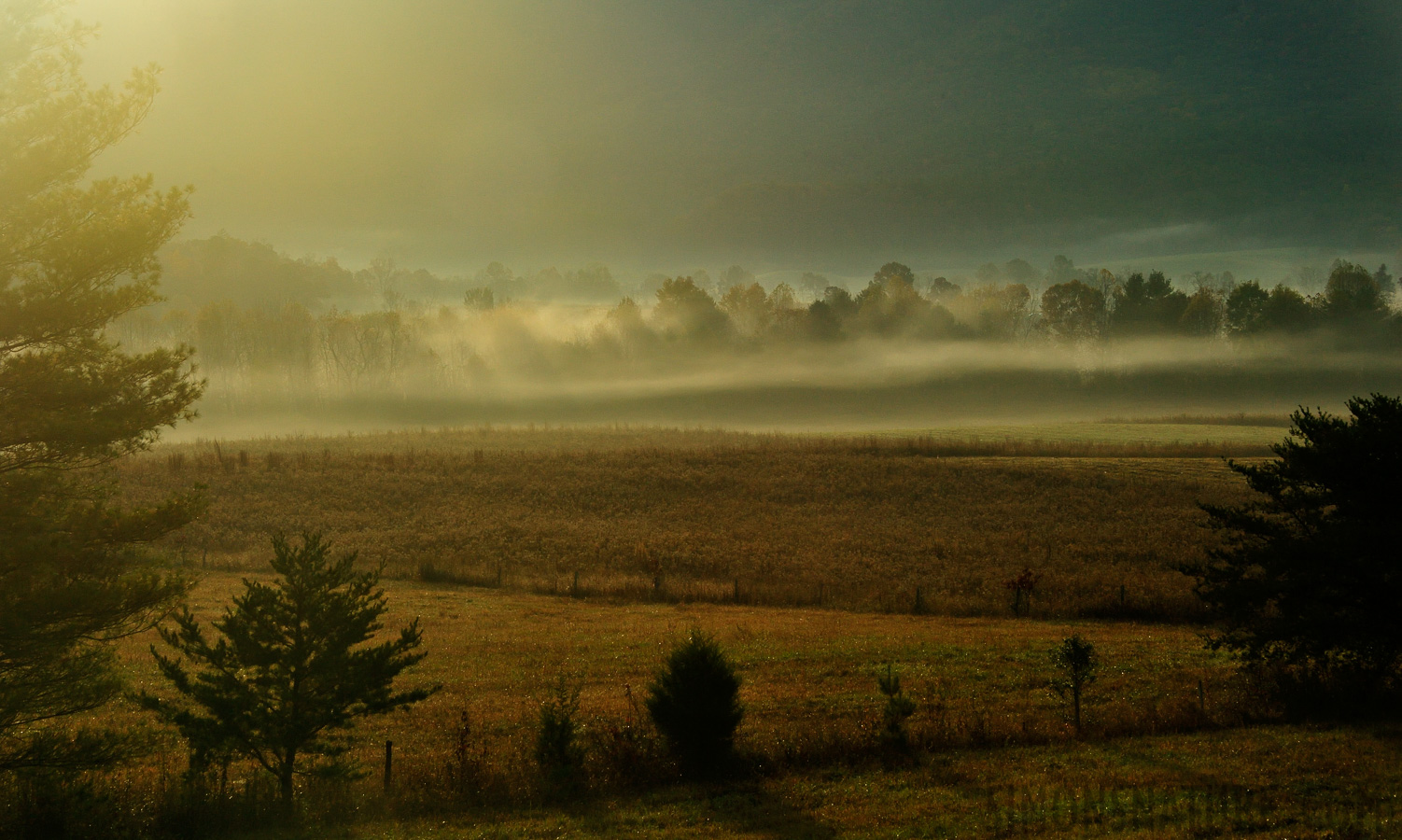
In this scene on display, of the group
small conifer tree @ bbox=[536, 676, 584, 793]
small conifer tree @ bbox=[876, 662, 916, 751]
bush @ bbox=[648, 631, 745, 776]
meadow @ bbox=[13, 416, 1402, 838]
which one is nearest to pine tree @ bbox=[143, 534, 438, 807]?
meadow @ bbox=[13, 416, 1402, 838]

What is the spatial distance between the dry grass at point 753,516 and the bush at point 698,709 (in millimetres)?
21557

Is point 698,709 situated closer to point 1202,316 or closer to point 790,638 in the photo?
point 790,638

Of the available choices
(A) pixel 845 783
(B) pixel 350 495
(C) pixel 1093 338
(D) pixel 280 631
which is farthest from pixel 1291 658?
(C) pixel 1093 338

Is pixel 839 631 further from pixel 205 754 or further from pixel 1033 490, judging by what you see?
pixel 1033 490

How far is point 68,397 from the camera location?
1305cm

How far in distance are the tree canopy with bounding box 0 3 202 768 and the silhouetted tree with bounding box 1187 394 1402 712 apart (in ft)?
66.4

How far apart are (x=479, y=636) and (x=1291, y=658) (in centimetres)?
2199

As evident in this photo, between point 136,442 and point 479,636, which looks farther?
point 479,636

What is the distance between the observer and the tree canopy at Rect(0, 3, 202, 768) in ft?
40.0

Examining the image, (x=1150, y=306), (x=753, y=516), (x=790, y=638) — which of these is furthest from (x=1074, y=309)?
(x=790, y=638)

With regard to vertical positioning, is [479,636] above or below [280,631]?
below

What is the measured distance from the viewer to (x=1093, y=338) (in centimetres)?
13750

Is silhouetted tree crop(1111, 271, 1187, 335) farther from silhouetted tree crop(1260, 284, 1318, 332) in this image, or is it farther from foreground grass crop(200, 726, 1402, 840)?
foreground grass crop(200, 726, 1402, 840)

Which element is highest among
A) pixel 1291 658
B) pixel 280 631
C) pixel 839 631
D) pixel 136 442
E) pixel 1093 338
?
pixel 1093 338
